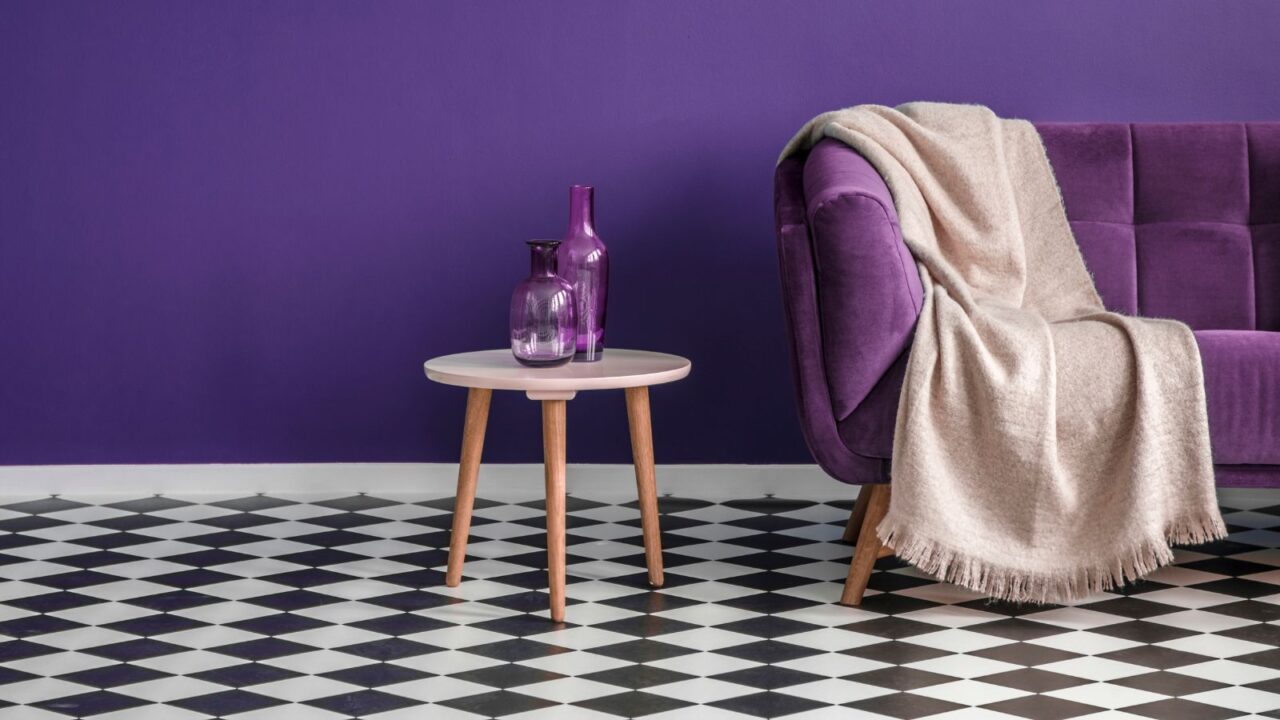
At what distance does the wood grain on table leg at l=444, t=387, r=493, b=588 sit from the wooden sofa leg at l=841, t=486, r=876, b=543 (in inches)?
34.6

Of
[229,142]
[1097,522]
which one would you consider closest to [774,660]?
[1097,522]

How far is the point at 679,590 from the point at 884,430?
1.72 feet

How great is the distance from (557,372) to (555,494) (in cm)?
23

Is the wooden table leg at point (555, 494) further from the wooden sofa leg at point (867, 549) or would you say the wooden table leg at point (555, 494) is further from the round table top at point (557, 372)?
the wooden sofa leg at point (867, 549)

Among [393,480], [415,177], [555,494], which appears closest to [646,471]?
[555,494]

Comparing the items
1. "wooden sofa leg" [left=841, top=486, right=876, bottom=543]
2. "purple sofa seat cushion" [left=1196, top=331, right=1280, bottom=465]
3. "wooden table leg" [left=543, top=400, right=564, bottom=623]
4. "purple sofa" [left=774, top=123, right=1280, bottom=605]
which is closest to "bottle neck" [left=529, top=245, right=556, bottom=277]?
"wooden table leg" [left=543, top=400, right=564, bottom=623]

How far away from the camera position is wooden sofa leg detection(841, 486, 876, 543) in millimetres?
3439

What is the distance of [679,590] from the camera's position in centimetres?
311

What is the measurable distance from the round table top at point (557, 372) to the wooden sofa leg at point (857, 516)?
57cm

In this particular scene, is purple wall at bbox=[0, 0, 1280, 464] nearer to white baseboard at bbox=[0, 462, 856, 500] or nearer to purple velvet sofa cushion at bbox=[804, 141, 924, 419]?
white baseboard at bbox=[0, 462, 856, 500]

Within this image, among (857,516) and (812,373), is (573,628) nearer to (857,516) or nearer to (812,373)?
(812,373)

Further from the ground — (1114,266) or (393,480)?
(1114,266)

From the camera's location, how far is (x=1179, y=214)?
363 centimetres

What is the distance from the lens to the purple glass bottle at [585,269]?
10.2 ft
